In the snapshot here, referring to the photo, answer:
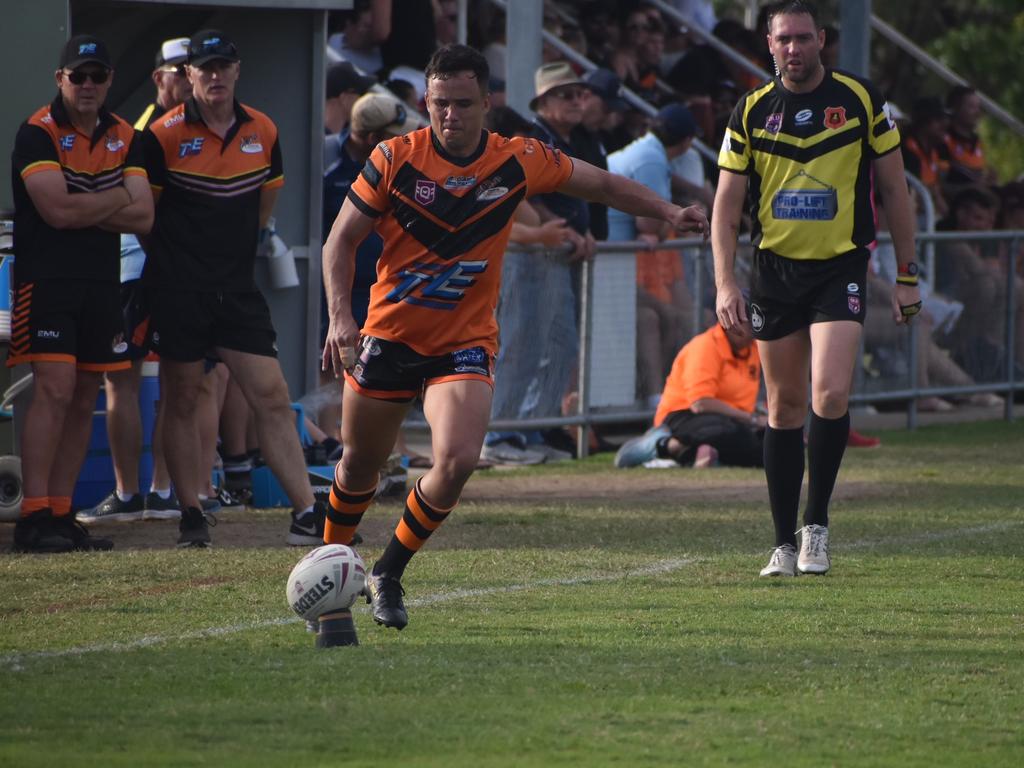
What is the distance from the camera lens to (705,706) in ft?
18.6

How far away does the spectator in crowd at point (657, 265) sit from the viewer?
14211mm

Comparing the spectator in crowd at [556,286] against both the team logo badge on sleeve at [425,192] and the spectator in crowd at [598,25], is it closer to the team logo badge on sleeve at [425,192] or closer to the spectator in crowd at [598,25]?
the spectator in crowd at [598,25]

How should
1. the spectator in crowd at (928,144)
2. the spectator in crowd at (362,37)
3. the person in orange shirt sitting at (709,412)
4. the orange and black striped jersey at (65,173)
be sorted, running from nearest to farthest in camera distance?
the orange and black striped jersey at (65,173) < the person in orange shirt sitting at (709,412) < the spectator in crowd at (362,37) < the spectator in crowd at (928,144)

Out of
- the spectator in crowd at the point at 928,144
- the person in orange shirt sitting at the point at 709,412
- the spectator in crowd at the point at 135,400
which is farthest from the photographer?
the spectator in crowd at the point at 928,144

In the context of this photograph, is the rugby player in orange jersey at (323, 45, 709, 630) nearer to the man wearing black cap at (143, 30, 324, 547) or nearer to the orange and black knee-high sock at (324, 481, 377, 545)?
the orange and black knee-high sock at (324, 481, 377, 545)

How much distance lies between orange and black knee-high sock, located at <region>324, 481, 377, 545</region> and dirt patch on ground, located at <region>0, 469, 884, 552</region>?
85.5 inches

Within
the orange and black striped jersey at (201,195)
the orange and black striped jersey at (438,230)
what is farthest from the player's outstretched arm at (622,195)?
the orange and black striped jersey at (201,195)

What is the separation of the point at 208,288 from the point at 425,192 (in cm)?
294

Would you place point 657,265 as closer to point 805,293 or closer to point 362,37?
point 362,37

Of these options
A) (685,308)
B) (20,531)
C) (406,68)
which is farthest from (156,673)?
(406,68)

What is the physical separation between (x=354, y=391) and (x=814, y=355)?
232 cm

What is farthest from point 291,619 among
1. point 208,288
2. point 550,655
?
point 208,288

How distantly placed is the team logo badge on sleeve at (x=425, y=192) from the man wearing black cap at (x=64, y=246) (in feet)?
9.18

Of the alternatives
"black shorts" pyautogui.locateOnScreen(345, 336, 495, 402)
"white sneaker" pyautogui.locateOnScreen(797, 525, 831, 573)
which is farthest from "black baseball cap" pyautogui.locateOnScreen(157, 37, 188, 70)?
"white sneaker" pyautogui.locateOnScreen(797, 525, 831, 573)
